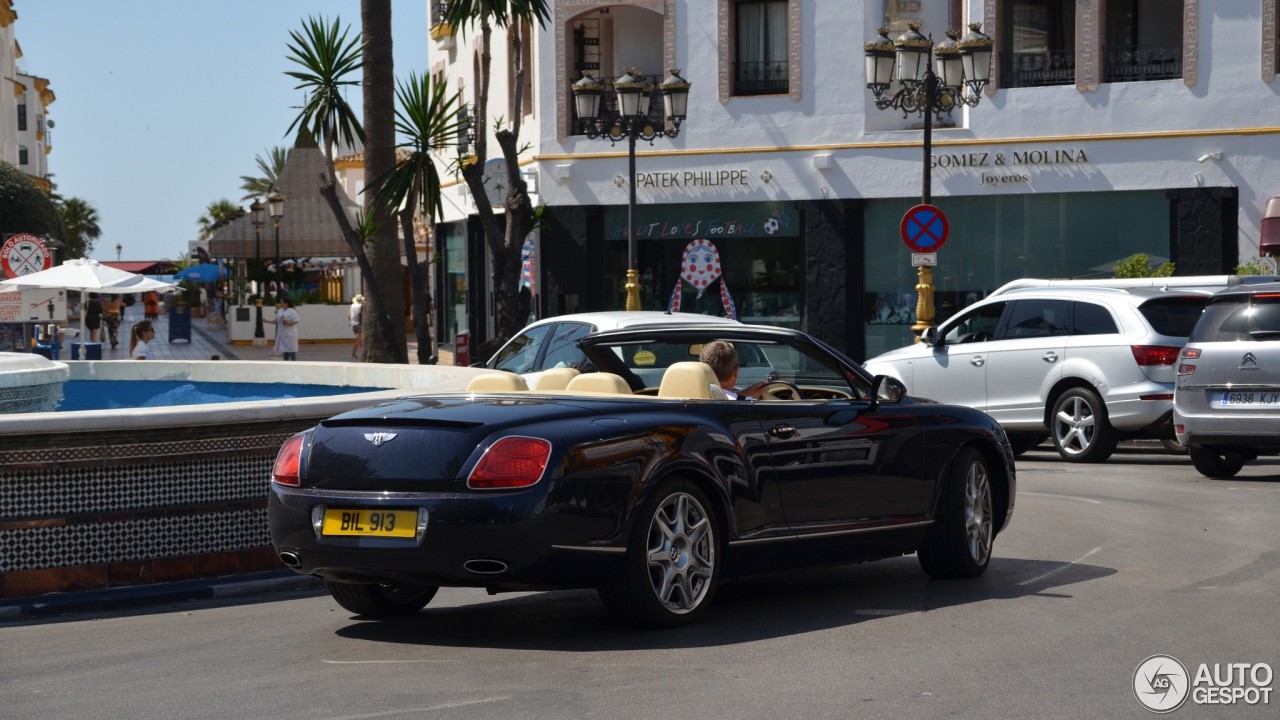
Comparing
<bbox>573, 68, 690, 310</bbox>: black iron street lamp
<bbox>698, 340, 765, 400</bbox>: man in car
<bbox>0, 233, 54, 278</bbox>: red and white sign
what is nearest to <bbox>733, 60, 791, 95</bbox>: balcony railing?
<bbox>573, 68, 690, 310</bbox>: black iron street lamp

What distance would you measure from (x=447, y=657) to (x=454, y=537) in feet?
1.64

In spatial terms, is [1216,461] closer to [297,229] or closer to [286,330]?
[286,330]

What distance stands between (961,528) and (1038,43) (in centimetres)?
2619

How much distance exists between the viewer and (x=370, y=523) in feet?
24.2

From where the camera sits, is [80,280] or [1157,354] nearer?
[1157,354]

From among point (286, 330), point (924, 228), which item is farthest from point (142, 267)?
point (924, 228)

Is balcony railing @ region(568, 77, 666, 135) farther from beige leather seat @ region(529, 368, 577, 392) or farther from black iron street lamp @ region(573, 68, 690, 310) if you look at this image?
beige leather seat @ region(529, 368, 577, 392)

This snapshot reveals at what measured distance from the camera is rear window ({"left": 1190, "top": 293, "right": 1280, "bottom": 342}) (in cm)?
1505

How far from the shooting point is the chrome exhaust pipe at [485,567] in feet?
23.5

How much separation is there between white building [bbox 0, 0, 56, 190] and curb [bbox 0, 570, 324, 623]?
76.1m

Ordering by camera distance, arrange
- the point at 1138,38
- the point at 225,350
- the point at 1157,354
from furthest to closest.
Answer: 1. the point at 225,350
2. the point at 1138,38
3. the point at 1157,354

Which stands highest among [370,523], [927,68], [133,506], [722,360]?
[927,68]

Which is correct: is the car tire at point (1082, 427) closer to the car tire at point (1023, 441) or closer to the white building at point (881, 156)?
the car tire at point (1023, 441)

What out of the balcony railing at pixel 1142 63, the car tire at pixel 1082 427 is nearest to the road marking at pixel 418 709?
the car tire at pixel 1082 427
